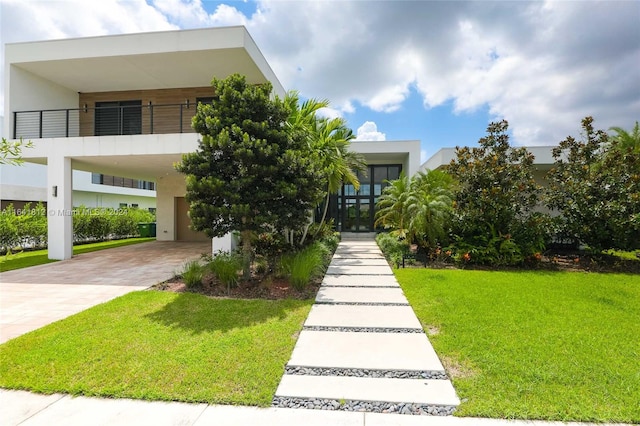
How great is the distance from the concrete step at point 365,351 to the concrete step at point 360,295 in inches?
61.9

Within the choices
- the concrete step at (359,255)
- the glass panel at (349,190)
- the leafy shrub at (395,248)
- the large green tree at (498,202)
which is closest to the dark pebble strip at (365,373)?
the leafy shrub at (395,248)

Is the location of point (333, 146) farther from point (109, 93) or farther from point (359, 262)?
point (109, 93)

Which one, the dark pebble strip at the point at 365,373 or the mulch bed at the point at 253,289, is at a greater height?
the mulch bed at the point at 253,289

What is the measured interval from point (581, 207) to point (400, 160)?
35.9 ft

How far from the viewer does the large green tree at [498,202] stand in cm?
927

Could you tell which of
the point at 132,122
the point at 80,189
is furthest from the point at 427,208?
the point at 80,189

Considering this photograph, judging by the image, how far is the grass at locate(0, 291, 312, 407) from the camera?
10.2 ft

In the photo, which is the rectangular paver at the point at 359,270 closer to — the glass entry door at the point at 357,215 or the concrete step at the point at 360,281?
the concrete step at the point at 360,281

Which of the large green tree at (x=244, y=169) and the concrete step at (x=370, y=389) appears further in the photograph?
the large green tree at (x=244, y=169)

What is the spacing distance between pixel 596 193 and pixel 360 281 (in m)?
7.81

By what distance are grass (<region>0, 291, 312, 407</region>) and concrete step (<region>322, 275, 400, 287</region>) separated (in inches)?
74.6

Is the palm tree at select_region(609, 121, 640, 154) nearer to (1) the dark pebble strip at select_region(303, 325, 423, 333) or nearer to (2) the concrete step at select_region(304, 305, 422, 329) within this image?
(2) the concrete step at select_region(304, 305, 422, 329)

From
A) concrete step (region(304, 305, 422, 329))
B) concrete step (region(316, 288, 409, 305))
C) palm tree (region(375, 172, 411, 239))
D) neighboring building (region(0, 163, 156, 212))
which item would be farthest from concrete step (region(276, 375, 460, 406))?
neighboring building (region(0, 163, 156, 212))

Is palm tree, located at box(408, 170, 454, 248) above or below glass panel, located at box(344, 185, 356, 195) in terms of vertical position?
below
